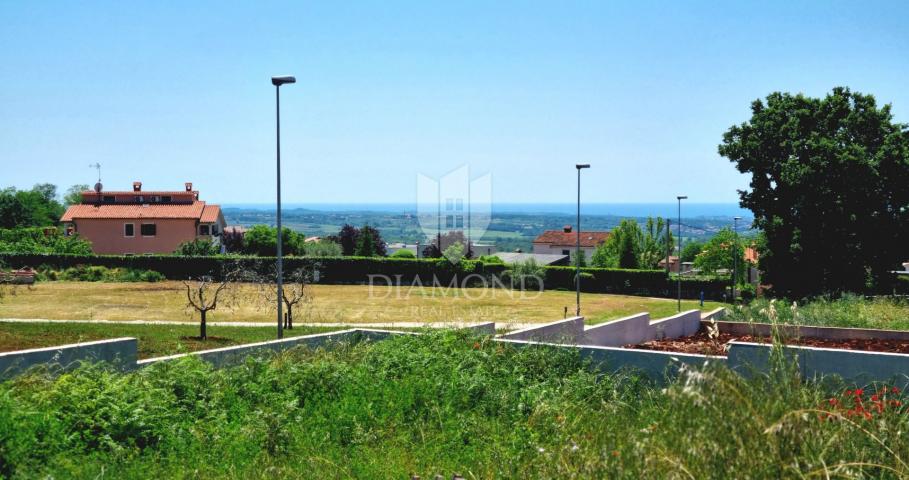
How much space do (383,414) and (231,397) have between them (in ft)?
6.49

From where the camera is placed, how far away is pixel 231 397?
9.52 m

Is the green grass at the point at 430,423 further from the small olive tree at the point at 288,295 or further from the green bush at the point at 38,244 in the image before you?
the green bush at the point at 38,244

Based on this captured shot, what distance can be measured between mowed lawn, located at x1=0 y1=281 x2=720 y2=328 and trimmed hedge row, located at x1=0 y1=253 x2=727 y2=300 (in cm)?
219

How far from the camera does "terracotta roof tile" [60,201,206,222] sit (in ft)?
216

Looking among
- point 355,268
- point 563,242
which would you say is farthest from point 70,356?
point 563,242

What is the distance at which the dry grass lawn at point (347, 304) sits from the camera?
2700cm

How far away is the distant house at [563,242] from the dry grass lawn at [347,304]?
42.3 metres

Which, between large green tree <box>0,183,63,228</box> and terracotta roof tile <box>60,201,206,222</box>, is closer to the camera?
terracotta roof tile <box>60,201,206,222</box>

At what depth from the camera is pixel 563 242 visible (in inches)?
3349

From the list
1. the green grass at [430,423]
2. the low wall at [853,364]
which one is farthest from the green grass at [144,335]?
the low wall at [853,364]

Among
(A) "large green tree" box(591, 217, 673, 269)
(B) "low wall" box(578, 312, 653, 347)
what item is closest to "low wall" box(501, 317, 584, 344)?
(B) "low wall" box(578, 312, 653, 347)

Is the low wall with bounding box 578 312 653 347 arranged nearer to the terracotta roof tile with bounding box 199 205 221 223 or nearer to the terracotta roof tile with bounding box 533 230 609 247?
the terracotta roof tile with bounding box 199 205 221 223

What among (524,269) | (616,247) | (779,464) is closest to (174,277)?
(524,269)

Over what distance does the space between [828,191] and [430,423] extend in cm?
3007
